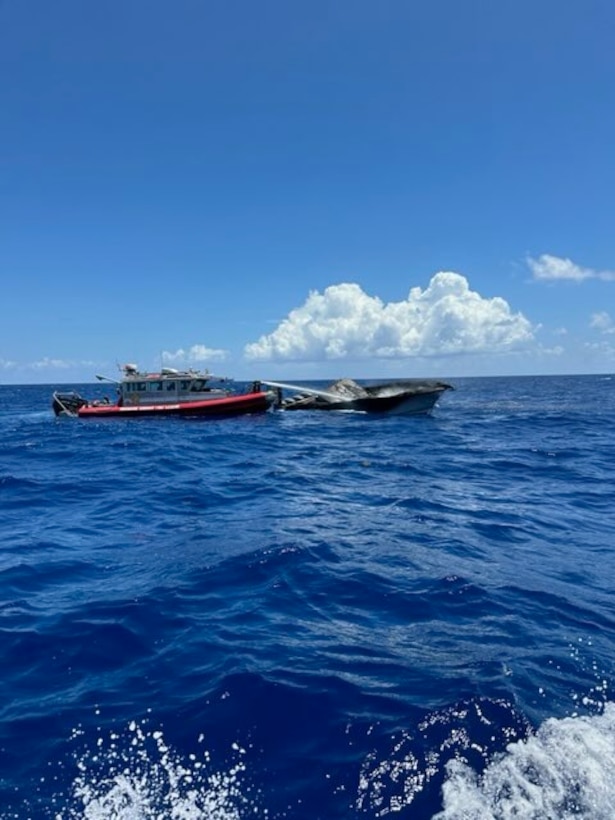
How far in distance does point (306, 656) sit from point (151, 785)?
1.93m

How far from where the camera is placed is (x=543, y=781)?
3.57m

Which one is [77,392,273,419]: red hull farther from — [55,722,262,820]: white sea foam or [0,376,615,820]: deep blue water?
[55,722,262,820]: white sea foam

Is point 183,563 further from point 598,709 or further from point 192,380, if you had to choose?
point 192,380

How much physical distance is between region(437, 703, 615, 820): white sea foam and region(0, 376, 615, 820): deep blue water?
0.04 feet

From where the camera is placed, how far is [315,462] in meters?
18.7

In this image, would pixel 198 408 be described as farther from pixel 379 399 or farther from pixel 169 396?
pixel 379 399

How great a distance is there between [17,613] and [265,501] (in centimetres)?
658

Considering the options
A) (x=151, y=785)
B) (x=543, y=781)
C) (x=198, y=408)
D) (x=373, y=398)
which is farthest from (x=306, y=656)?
(x=373, y=398)

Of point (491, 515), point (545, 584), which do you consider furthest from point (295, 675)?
point (491, 515)

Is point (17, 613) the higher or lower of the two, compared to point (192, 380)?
lower

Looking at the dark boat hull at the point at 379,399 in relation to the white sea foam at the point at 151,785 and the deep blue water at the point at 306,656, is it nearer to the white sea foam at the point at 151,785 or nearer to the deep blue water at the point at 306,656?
the deep blue water at the point at 306,656

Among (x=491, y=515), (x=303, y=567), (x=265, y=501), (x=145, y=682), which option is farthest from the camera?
(x=265, y=501)

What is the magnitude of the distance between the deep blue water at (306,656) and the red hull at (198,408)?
2132 cm

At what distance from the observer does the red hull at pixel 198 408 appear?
1342 inches
